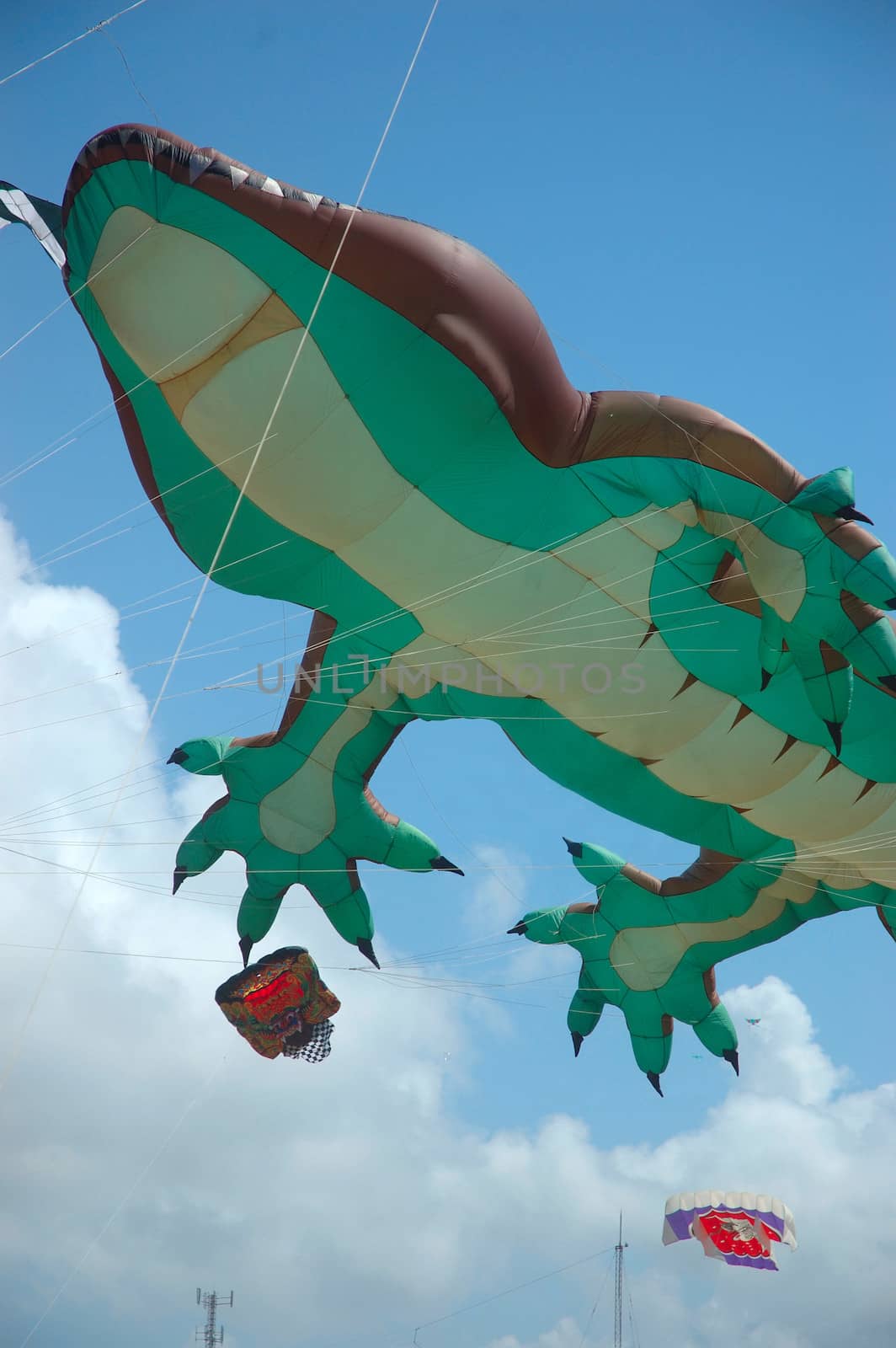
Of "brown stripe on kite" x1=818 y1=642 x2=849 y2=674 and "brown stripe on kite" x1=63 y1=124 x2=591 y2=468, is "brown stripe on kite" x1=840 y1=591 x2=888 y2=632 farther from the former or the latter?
"brown stripe on kite" x1=63 y1=124 x2=591 y2=468

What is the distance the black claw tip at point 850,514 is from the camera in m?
5.77

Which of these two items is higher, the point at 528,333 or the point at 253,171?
the point at 253,171

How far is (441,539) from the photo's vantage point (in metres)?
5.82

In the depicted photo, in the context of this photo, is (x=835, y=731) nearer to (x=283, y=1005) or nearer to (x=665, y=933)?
(x=665, y=933)

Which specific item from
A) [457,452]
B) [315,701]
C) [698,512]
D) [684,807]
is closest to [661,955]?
[684,807]

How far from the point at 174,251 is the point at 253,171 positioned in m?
0.43

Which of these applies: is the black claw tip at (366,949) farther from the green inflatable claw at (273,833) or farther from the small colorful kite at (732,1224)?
the small colorful kite at (732,1224)

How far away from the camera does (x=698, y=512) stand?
6.07 m

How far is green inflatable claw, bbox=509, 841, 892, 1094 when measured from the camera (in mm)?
8273

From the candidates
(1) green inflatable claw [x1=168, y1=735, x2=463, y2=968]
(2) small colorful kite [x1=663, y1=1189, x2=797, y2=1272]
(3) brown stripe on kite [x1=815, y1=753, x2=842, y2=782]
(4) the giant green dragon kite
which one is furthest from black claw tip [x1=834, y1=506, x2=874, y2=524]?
(2) small colorful kite [x1=663, y1=1189, x2=797, y2=1272]

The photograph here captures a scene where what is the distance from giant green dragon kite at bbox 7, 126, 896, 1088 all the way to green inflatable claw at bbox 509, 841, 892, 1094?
1.71 ft

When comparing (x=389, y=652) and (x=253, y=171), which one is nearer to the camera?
(x=253, y=171)

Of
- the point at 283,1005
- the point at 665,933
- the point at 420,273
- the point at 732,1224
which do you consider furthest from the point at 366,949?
the point at 732,1224

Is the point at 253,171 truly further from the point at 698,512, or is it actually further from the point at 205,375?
the point at 698,512
